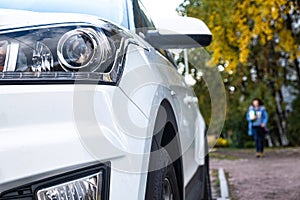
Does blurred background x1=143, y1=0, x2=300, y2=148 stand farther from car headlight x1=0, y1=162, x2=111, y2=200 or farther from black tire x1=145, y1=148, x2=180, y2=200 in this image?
car headlight x1=0, y1=162, x2=111, y2=200

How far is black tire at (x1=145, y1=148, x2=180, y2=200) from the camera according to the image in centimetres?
205

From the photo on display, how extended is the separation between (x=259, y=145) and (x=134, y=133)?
12.8 m

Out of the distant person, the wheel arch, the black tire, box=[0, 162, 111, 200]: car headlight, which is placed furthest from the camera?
the distant person

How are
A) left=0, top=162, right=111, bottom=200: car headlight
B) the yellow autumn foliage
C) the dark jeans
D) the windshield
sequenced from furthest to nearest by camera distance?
the dark jeans
the yellow autumn foliage
the windshield
left=0, top=162, right=111, bottom=200: car headlight

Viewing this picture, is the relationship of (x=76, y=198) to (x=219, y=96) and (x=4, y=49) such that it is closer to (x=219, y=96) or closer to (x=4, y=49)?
(x=4, y=49)

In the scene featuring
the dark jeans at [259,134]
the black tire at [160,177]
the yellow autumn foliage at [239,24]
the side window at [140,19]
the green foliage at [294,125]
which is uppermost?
the yellow autumn foliage at [239,24]

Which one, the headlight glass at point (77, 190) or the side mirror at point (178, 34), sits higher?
the side mirror at point (178, 34)

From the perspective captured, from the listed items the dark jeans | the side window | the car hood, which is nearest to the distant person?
the dark jeans

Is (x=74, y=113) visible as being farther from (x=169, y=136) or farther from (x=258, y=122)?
(x=258, y=122)

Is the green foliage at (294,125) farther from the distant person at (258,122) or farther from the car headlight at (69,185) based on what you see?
the car headlight at (69,185)

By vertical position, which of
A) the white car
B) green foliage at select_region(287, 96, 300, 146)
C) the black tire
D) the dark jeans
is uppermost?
the white car

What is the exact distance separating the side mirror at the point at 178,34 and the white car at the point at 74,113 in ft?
1.96

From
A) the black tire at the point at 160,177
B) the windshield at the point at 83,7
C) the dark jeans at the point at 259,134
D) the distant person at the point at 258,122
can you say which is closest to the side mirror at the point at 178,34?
the windshield at the point at 83,7

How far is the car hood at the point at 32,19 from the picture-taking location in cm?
187
